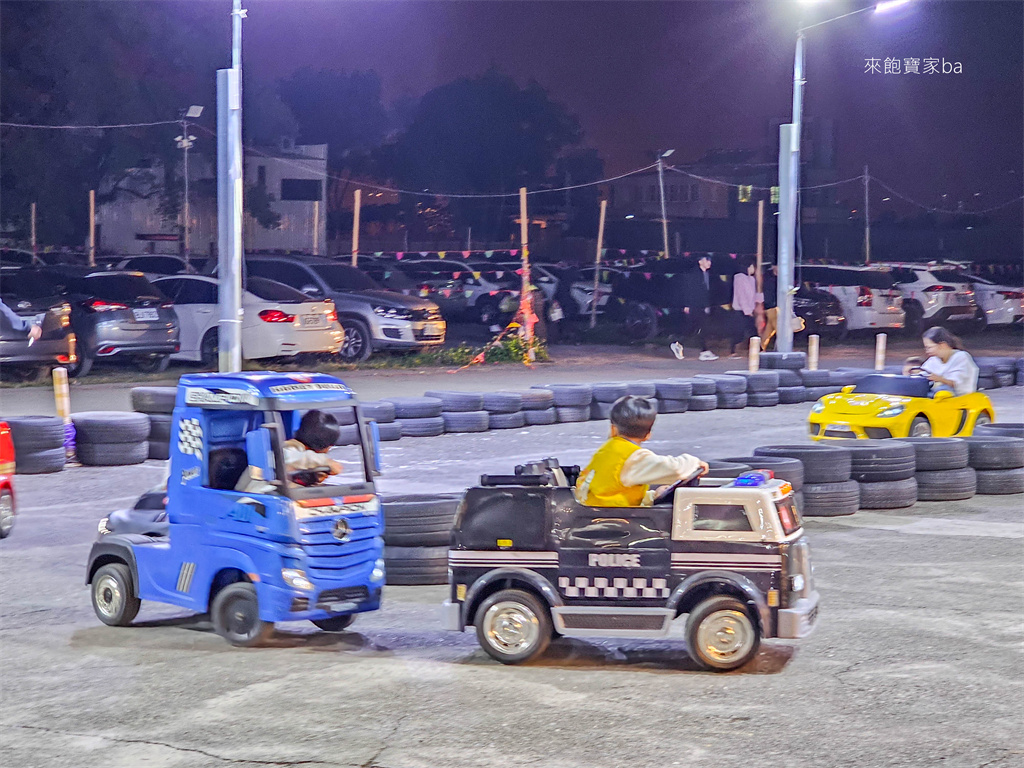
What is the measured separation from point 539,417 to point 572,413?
2.04 ft

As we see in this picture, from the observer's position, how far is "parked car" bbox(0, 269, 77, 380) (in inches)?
774

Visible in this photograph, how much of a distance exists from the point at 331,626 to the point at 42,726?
6.91 ft

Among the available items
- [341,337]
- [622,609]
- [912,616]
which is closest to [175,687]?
[622,609]

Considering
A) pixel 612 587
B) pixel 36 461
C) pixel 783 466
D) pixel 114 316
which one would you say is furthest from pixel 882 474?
pixel 114 316

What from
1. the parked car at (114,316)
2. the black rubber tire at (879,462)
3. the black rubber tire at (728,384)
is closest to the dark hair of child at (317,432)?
the black rubber tire at (879,462)

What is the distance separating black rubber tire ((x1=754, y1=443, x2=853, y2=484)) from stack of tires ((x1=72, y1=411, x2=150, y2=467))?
6677 millimetres

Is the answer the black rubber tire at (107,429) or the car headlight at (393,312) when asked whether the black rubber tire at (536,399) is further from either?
the car headlight at (393,312)

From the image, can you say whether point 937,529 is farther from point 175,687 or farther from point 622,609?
point 175,687

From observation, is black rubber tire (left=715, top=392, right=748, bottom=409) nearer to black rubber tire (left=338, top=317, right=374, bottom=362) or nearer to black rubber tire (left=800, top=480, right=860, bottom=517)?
black rubber tire (left=800, top=480, right=860, bottom=517)

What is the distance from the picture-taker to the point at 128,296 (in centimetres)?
2116

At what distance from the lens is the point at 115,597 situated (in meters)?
7.41

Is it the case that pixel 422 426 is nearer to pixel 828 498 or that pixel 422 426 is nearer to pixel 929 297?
pixel 828 498

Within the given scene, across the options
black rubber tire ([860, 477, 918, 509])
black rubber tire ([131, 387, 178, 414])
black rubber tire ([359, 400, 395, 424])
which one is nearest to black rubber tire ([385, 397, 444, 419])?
black rubber tire ([359, 400, 395, 424])

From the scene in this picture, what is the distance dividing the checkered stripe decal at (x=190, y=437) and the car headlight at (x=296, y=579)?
92 cm
